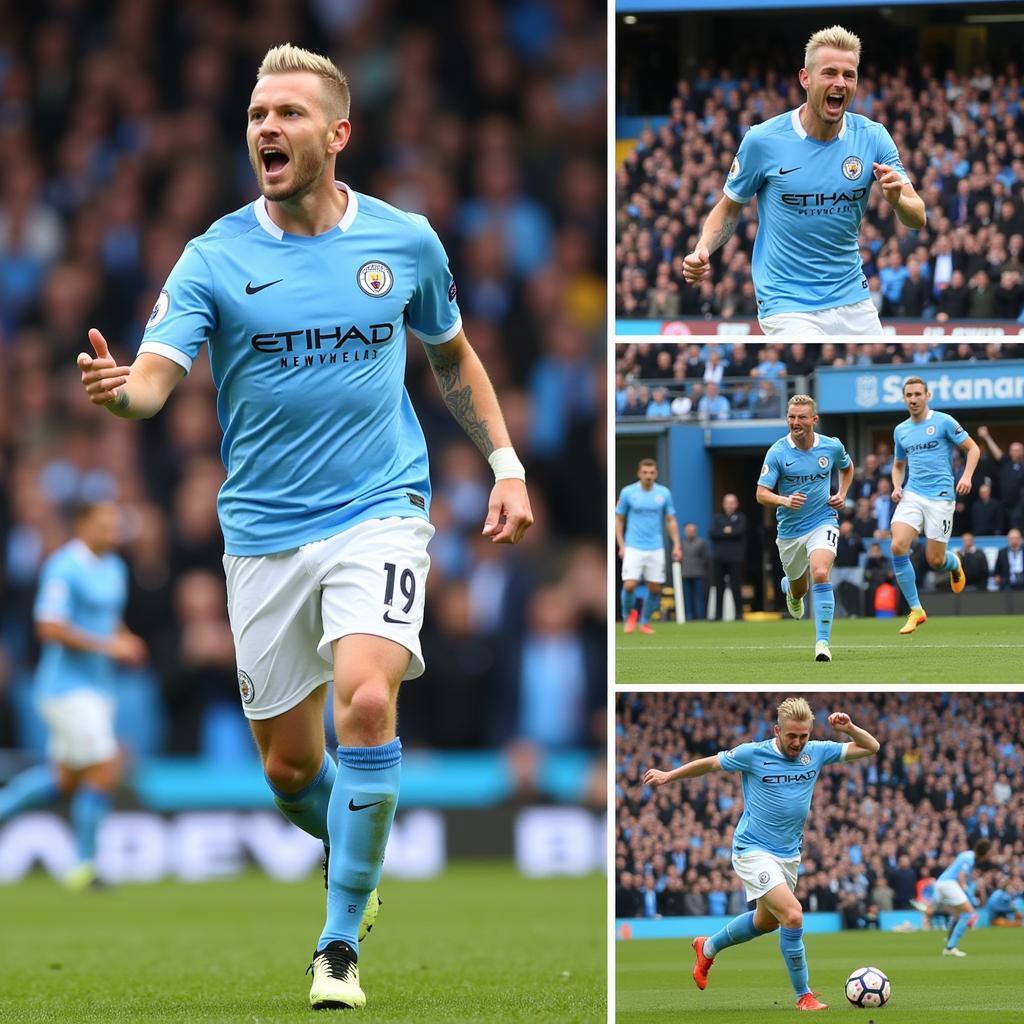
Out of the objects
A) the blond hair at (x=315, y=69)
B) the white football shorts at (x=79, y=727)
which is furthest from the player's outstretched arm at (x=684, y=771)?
the white football shorts at (x=79, y=727)

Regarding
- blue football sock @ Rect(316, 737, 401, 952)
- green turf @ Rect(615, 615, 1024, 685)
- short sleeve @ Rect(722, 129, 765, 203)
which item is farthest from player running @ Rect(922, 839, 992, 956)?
short sleeve @ Rect(722, 129, 765, 203)

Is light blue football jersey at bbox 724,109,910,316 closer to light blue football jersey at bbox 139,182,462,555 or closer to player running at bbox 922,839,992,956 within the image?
light blue football jersey at bbox 139,182,462,555

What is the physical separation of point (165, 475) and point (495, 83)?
5.57m

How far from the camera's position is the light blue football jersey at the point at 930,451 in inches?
198

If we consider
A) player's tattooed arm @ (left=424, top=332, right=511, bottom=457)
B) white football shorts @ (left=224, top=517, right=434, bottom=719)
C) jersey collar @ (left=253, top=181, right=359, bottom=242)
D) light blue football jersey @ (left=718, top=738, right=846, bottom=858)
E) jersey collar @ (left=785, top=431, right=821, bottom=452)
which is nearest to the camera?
jersey collar @ (left=785, top=431, right=821, bottom=452)

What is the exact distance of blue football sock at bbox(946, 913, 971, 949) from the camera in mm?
5802

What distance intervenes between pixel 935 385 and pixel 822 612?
67cm

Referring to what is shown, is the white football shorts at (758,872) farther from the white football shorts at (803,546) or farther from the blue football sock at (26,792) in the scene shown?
the blue football sock at (26,792)

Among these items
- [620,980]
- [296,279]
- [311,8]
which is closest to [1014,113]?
[296,279]

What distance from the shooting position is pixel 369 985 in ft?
21.2

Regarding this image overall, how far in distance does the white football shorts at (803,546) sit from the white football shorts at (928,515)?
0.19 metres

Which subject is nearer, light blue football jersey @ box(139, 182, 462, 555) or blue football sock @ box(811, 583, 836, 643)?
blue football sock @ box(811, 583, 836, 643)

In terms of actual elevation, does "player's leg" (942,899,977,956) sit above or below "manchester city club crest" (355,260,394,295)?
below

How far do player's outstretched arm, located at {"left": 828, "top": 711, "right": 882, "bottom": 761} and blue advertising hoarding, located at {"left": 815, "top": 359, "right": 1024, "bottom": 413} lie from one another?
814 mm
